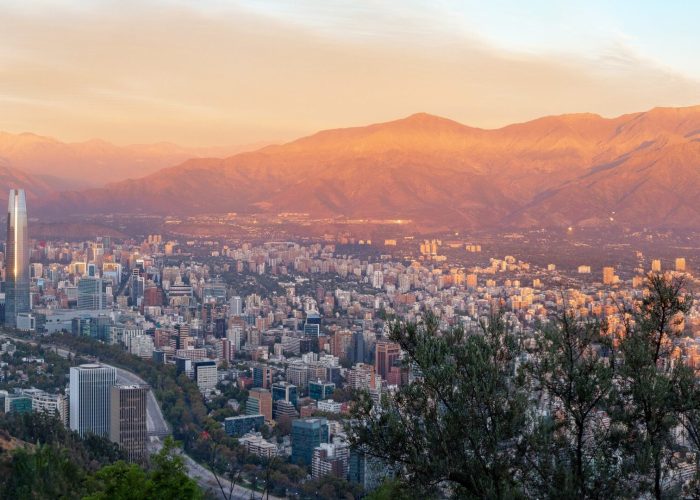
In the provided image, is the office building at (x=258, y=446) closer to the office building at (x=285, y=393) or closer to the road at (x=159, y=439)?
the road at (x=159, y=439)

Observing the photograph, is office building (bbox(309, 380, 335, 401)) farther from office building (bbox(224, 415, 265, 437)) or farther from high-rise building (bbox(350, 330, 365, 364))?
office building (bbox(224, 415, 265, 437))

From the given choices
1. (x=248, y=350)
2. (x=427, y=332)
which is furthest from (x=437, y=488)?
(x=248, y=350)

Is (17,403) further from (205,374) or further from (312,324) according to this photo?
(312,324)

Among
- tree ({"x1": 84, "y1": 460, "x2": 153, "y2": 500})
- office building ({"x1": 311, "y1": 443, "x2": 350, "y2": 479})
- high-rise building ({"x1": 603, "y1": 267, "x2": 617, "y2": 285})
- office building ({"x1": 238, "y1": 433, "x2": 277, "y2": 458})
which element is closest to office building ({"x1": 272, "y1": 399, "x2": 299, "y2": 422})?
office building ({"x1": 238, "y1": 433, "x2": 277, "y2": 458})

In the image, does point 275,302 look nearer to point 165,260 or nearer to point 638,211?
point 165,260

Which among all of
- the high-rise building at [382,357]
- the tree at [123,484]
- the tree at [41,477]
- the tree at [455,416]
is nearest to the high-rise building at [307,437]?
the high-rise building at [382,357]

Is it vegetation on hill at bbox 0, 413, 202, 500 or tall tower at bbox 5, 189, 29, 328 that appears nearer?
vegetation on hill at bbox 0, 413, 202, 500
